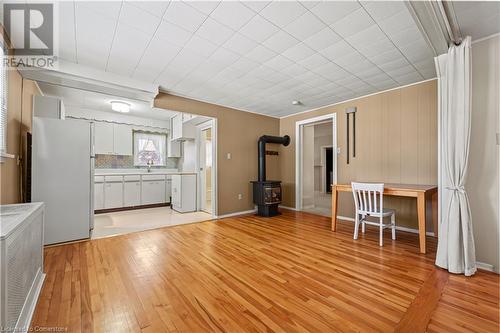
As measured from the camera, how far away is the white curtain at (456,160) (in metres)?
2.10

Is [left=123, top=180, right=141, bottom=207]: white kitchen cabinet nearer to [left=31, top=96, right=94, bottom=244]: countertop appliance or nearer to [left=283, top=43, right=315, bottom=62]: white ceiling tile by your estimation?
[left=31, top=96, right=94, bottom=244]: countertop appliance

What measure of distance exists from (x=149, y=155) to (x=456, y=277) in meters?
6.60

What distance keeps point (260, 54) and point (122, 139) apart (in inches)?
185

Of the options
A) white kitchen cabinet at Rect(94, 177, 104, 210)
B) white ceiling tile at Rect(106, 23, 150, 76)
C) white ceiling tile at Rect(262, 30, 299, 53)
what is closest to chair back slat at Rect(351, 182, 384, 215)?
white ceiling tile at Rect(262, 30, 299, 53)

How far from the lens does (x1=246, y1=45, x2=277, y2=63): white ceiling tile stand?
2502 mm

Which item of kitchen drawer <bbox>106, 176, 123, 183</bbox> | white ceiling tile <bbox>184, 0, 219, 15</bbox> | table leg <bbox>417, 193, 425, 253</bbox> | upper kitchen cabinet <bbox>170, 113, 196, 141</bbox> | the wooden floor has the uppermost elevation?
white ceiling tile <bbox>184, 0, 219, 15</bbox>

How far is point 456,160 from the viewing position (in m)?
2.17

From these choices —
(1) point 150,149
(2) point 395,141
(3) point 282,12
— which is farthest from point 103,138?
(2) point 395,141

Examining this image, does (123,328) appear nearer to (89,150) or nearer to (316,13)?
(89,150)

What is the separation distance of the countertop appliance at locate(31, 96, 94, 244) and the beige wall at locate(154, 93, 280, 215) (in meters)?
1.73

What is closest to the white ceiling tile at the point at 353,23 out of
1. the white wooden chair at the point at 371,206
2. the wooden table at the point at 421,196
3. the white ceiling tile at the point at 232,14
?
the white ceiling tile at the point at 232,14

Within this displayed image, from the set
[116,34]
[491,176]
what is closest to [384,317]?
[491,176]

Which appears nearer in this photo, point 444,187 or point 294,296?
point 294,296

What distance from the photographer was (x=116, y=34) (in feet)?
7.21
